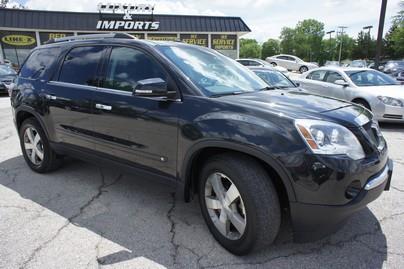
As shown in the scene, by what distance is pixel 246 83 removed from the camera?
11.2 feet

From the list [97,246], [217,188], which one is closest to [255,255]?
[217,188]

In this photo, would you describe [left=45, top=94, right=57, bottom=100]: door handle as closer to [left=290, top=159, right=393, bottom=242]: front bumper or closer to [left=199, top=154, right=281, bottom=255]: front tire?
[left=199, top=154, right=281, bottom=255]: front tire

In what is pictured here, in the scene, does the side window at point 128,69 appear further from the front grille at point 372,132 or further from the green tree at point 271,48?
the green tree at point 271,48

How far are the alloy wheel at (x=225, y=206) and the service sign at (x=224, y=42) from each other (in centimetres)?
2485

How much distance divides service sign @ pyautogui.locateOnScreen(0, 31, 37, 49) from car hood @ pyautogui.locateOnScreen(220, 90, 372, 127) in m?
26.2

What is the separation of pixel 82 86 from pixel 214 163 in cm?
198

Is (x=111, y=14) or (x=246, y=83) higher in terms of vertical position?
(x=111, y=14)

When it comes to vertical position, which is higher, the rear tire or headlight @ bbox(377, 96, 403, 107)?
headlight @ bbox(377, 96, 403, 107)

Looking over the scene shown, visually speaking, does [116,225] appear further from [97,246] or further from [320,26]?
[320,26]

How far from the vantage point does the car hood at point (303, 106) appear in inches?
95.9

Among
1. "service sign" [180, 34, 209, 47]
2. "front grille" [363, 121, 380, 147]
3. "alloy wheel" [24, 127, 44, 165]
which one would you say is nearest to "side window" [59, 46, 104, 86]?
"alloy wheel" [24, 127, 44, 165]

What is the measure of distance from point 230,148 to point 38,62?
3.37m

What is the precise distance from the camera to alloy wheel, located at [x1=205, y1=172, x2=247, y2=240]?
8.43ft

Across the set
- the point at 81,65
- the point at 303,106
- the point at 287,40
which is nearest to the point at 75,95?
the point at 81,65
